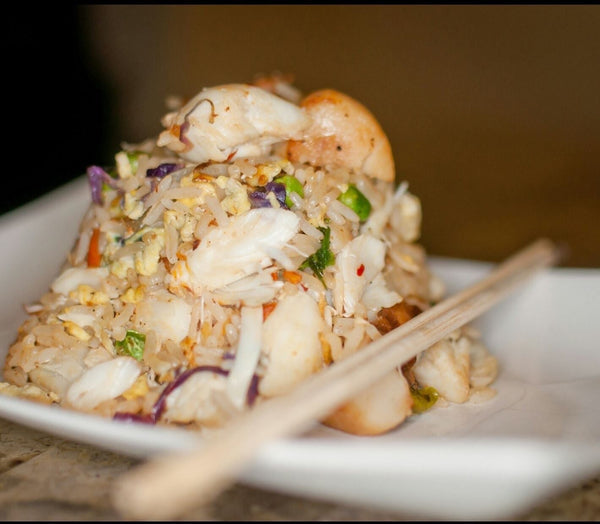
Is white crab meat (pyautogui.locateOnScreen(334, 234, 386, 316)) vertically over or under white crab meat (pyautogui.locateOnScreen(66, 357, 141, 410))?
over

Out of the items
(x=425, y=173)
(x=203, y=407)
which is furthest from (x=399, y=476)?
(x=425, y=173)

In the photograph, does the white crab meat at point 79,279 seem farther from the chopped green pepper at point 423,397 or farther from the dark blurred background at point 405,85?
the dark blurred background at point 405,85

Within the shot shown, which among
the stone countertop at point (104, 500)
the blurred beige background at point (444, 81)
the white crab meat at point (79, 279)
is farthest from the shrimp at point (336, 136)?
the blurred beige background at point (444, 81)

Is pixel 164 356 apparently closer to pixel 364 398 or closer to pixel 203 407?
pixel 203 407

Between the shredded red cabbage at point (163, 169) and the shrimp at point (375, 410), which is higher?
the shredded red cabbage at point (163, 169)

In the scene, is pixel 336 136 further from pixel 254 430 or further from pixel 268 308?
pixel 254 430

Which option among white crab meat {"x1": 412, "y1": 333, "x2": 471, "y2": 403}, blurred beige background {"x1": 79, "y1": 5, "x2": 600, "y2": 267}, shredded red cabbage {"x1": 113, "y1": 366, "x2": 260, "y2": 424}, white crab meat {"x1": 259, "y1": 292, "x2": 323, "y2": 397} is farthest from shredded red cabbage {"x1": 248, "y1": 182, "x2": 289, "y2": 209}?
blurred beige background {"x1": 79, "y1": 5, "x2": 600, "y2": 267}

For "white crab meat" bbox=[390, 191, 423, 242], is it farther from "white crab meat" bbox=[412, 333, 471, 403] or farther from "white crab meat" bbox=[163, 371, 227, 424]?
"white crab meat" bbox=[163, 371, 227, 424]

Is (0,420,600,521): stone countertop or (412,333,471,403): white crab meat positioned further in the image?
(412,333,471,403): white crab meat
